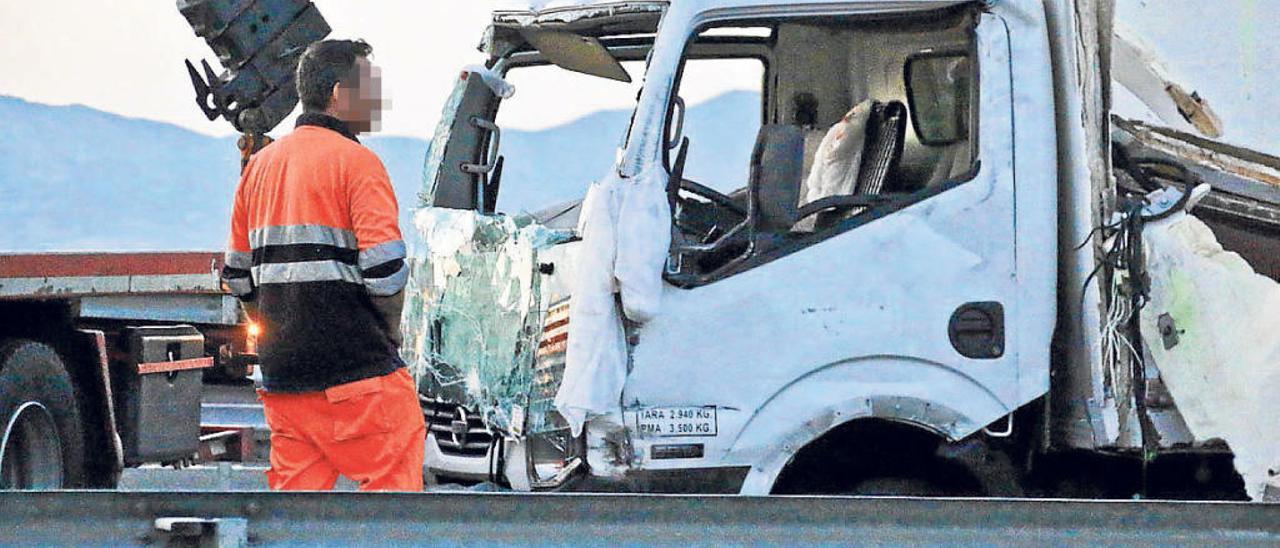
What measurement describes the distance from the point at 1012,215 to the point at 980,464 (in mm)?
719

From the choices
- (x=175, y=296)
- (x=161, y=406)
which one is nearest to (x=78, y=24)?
(x=175, y=296)

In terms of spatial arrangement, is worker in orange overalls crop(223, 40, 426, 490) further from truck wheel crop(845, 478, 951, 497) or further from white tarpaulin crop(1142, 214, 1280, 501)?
white tarpaulin crop(1142, 214, 1280, 501)

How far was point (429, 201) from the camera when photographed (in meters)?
5.98

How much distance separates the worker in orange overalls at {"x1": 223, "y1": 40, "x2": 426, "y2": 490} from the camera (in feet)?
14.5

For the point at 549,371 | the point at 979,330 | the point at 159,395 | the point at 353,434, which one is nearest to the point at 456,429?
the point at 549,371

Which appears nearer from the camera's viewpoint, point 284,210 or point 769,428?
point 284,210

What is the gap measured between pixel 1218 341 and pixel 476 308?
7.03ft

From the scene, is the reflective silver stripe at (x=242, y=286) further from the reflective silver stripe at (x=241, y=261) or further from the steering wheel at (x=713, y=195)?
the steering wheel at (x=713, y=195)

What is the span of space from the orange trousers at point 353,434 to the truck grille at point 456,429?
28.0 inches

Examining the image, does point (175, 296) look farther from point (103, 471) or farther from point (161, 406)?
point (103, 471)

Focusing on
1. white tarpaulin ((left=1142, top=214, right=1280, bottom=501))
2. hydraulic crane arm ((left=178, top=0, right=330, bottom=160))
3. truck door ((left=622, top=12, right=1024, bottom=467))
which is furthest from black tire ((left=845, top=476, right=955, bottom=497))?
hydraulic crane arm ((left=178, top=0, right=330, bottom=160))

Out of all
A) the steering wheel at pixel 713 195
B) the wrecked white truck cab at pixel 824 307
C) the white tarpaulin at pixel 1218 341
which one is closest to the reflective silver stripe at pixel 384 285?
the wrecked white truck cab at pixel 824 307

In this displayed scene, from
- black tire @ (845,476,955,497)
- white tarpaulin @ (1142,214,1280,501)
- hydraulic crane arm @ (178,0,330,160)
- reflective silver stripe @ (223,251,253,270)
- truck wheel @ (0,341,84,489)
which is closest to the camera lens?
reflective silver stripe @ (223,251,253,270)

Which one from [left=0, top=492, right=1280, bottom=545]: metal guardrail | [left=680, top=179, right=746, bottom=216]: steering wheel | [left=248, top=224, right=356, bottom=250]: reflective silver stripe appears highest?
[left=680, top=179, right=746, bottom=216]: steering wheel
